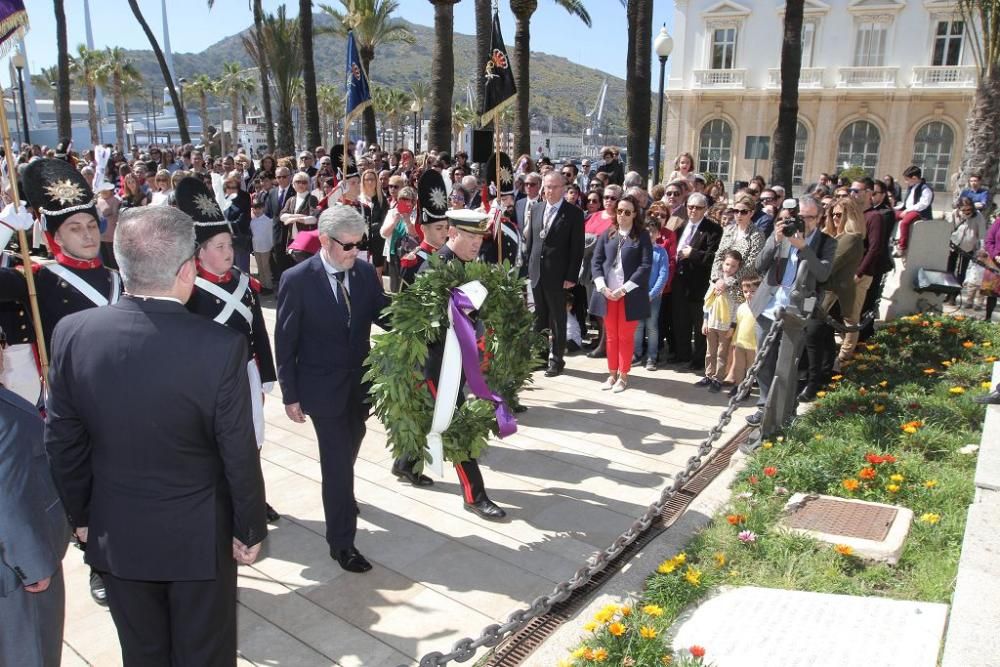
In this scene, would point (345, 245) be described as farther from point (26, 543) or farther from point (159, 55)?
point (159, 55)

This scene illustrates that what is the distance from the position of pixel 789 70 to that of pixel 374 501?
13.2 meters

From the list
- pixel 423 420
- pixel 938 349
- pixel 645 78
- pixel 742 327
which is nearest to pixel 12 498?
pixel 423 420

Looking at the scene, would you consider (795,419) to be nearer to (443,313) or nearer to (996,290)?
(443,313)

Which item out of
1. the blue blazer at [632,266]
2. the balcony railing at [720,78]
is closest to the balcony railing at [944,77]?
the balcony railing at [720,78]

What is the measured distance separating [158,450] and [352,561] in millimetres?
2115

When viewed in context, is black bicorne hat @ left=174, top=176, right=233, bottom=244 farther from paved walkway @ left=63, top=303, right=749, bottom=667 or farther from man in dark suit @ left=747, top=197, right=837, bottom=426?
man in dark suit @ left=747, top=197, right=837, bottom=426

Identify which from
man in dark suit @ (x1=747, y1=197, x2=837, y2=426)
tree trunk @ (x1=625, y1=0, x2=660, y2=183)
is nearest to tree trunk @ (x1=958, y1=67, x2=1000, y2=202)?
tree trunk @ (x1=625, y1=0, x2=660, y2=183)

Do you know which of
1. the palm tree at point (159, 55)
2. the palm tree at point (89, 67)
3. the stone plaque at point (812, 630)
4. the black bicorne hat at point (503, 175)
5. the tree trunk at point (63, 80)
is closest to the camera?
the stone plaque at point (812, 630)

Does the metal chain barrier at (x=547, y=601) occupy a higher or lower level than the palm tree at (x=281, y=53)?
lower

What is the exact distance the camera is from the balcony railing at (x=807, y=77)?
4056cm

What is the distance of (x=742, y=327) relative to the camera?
7.55 meters

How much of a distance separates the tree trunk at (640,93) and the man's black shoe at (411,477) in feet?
34.4

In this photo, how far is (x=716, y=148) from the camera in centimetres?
4388

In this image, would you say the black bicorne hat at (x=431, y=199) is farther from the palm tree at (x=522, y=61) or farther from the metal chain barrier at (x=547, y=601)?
the palm tree at (x=522, y=61)
